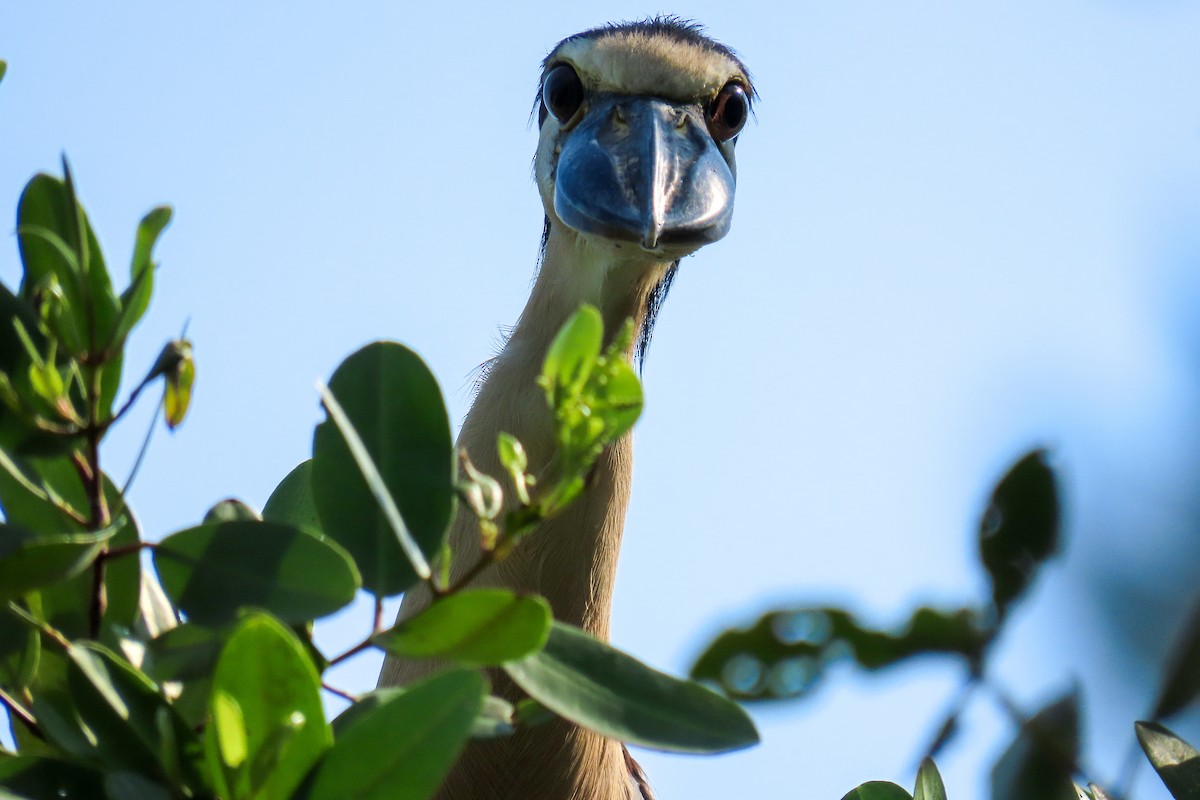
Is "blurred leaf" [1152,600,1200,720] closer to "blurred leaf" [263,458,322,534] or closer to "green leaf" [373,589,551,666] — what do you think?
"green leaf" [373,589,551,666]

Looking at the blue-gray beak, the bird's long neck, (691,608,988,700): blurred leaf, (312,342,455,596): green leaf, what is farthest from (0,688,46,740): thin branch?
the bird's long neck

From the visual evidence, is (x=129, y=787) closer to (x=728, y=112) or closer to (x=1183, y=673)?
(x=1183, y=673)

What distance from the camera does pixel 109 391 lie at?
975 millimetres

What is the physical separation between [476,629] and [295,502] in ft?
1.73

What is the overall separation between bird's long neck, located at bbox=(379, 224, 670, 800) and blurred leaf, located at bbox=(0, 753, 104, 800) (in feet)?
5.83

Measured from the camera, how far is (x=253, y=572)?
958 millimetres

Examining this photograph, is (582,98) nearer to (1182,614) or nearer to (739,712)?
(739,712)

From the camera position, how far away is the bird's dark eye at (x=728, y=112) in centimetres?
328

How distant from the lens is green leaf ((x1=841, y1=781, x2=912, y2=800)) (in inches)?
52.6

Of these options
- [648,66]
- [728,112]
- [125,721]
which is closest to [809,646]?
[125,721]

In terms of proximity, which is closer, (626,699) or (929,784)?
(626,699)

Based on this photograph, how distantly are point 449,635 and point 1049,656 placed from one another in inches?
17.5

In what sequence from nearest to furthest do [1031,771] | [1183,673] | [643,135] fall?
[1183,673], [1031,771], [643,135]

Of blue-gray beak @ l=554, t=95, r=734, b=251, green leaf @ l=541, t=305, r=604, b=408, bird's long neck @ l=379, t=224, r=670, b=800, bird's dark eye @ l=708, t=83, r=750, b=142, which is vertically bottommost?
bird's long neck @ l=379, t=224, r=670, b=800
